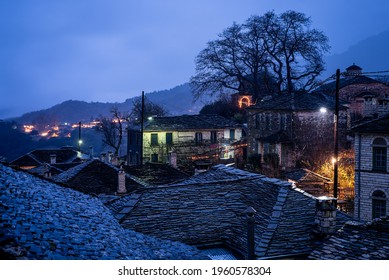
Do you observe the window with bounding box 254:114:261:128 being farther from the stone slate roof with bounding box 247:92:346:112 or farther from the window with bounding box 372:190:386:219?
the window with bounding box 372:190:386:219

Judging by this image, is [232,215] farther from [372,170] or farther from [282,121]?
[282,121]

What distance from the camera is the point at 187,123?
2953 centimetres

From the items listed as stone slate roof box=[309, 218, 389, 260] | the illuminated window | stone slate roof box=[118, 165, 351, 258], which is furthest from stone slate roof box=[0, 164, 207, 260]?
the illuminated window

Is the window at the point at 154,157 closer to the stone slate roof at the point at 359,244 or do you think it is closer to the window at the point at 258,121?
the window at the point at 258,121

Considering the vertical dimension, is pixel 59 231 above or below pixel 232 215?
above

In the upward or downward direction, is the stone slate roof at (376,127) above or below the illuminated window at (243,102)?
below

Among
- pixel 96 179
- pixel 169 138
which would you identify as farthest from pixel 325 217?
pixel 169 138

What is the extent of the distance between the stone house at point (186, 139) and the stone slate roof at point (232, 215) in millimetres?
18614

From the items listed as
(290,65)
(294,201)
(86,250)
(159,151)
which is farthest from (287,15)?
(86,250)

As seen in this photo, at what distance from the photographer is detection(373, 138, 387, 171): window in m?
14.2

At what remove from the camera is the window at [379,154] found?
14.2 meters

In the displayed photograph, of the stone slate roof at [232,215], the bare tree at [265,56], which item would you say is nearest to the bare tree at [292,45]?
the bare tree at [265,56]

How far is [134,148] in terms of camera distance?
3081cm

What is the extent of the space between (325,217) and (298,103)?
1720 centimetres
